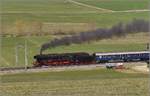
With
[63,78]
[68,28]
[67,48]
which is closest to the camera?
[63,78]

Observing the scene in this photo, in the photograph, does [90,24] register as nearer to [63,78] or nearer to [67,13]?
[67,13]

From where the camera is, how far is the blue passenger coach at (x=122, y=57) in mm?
65438

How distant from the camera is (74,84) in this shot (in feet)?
146

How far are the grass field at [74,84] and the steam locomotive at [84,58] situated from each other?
5.07 metres

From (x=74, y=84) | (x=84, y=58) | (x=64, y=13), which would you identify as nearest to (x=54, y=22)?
(x=64, y=13)

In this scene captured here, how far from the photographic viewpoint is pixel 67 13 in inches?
4808

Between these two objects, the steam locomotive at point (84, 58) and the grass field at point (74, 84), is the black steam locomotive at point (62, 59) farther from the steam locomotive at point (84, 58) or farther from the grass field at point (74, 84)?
the grass field at point (74, 84)

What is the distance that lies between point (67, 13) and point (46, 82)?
249 feet

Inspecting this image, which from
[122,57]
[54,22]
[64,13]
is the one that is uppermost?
[64,13]

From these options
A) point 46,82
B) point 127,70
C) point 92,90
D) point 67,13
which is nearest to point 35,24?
point 67,13

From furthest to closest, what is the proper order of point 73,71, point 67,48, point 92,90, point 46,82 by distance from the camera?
point 67,48 → point 73,71 → point 46,82 → point 92,90

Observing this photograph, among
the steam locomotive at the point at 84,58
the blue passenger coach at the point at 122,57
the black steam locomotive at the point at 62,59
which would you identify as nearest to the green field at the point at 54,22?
the black steam locomotive at the point at 62,59

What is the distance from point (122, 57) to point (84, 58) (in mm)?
5627

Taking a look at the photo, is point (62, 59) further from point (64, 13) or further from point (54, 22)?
point (64, 13)
